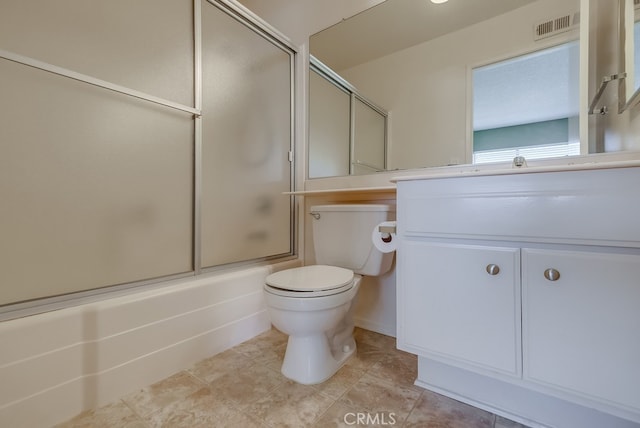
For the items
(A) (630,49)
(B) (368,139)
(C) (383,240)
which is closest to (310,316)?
(C) (383,240)

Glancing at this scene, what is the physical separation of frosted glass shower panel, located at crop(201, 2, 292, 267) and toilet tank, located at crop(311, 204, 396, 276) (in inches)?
14.0

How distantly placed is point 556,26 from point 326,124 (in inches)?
48.3

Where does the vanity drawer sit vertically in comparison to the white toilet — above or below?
above

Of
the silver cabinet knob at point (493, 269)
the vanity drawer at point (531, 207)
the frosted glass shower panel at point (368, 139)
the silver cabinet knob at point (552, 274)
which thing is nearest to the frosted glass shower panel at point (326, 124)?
the frosted glass shower panel at point (368, 139)

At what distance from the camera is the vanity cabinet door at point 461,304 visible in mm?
818

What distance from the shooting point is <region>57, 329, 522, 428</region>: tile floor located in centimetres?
89

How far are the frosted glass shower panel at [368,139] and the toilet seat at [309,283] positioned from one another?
70 centimetres

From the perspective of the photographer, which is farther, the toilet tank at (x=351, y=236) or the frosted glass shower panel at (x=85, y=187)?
the toilet tank at (x=351, y=236)

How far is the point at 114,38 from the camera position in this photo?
1.05 metres

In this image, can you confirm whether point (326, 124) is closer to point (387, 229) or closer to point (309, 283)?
point (387, 229)

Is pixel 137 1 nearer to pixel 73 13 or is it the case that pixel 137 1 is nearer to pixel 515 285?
pixel 73 13

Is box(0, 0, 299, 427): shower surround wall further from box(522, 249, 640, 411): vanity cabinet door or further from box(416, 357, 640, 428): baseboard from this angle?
box(522, 249, 640, 411): vanity cabinet door

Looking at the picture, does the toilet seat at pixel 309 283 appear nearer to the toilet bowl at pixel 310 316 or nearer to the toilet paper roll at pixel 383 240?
the toilet bowl at pixel 310 316

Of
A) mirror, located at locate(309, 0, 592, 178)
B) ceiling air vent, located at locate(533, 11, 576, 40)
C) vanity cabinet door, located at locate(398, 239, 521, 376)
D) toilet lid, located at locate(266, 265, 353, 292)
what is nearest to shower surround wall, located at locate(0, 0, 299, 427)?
toilet lid, located at locate(266, 265, 353, 292)
